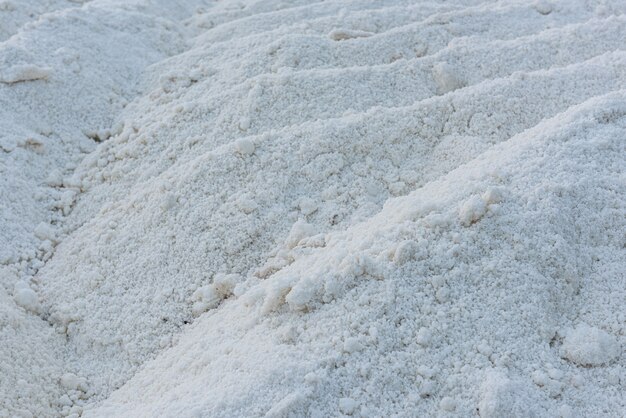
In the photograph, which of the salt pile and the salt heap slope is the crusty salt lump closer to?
the salt pile

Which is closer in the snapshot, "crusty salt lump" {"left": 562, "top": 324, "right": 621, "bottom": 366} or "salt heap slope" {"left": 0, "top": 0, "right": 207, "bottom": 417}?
"crusty salt lump" {"left": 562, "top": 324, "right": 621, "bottom": 366}

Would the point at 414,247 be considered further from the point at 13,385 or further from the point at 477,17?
the point at 477,17

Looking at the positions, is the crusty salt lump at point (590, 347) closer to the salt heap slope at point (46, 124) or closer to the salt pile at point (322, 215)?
the salt pile at point (322, 215)

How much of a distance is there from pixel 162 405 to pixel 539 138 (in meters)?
0.91

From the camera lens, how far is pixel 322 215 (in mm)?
1495

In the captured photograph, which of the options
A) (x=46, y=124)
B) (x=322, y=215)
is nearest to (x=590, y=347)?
(x=322, y=215)

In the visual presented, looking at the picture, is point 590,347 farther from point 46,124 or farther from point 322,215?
point 46,124

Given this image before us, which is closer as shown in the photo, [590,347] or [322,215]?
[590,347]

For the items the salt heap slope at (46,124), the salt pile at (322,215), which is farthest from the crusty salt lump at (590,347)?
the salt heap slope at (46,124)

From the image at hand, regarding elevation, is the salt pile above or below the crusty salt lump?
above

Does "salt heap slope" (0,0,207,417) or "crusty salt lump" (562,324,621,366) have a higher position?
"salt heap slope" (0,0,207,417)

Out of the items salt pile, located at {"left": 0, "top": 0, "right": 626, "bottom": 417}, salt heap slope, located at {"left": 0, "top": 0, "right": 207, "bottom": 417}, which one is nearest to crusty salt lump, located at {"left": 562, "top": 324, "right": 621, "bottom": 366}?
salt pile, located at {"left": 0, "top": 0, "right": 626, "bottom": 417}

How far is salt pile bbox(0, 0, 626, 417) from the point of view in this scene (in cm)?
112

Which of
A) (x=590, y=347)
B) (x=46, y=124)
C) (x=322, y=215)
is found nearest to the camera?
(x=590, y=347)
